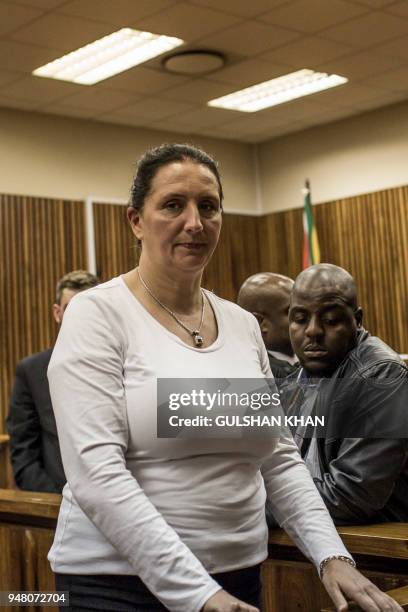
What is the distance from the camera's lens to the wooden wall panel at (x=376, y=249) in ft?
27.9

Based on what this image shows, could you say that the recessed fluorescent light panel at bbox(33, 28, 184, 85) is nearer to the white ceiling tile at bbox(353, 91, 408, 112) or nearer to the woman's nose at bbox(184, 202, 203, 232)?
the white ceiling tile at bbox(353, 91, 408, 112)

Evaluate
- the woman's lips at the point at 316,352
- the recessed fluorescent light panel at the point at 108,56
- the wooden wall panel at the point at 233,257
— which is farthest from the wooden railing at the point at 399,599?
the wooden wall panel at the point at 233,257

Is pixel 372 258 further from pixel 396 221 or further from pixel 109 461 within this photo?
pixel 109 461

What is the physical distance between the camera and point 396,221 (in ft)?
28.0

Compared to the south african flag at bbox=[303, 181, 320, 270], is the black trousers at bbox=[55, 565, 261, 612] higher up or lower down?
lower down

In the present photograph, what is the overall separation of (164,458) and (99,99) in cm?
646

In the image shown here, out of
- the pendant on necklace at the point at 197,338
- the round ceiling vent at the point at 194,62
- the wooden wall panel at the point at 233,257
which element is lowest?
the pendant on necklace at the point at 197,338

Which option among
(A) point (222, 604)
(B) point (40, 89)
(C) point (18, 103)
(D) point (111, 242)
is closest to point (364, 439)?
(A) point (222, 604)

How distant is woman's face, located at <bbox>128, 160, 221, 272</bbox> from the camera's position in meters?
1.80

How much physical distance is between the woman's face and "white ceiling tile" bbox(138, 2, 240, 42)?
4.21 metres

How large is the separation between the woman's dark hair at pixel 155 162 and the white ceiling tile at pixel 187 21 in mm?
4132

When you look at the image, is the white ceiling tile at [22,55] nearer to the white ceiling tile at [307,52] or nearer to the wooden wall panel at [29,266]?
the wooden wall panel at [29,266]

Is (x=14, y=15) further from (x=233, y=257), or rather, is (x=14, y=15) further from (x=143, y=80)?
(x=233, y=257)

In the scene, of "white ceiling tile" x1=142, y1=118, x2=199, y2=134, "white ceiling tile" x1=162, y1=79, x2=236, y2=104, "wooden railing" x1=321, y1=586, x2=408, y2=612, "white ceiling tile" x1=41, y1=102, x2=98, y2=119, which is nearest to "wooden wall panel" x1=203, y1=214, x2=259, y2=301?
"white ceiling tile" x1=142, y1=118, x2=199, y2=134
